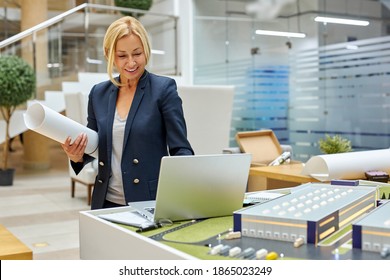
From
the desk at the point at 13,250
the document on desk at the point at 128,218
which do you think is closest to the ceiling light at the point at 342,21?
the document on desk at the point at 128,218

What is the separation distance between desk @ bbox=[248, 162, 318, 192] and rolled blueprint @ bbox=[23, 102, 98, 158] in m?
1.62

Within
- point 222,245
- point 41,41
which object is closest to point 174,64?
point 41,41

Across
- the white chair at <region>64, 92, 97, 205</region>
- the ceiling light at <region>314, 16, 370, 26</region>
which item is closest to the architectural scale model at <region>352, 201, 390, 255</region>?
the white chair at <region>64, 92, 97, 205</region>

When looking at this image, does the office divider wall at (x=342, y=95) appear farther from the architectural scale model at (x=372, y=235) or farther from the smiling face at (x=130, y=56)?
the architectural scale model at (x=372, y=235)

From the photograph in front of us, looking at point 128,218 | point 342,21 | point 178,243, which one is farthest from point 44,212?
point 178,243

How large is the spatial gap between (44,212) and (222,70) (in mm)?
3958

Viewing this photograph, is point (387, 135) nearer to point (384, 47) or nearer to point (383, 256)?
point (384, 47)

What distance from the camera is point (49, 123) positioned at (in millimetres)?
1510

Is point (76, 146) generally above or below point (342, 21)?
below

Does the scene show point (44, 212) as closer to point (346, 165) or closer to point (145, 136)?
point (346, 165)

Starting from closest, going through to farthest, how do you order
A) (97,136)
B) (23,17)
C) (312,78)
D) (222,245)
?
(222,245) → (97,136) → (312,78) → (23,17)

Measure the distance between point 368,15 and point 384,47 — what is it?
0.45 m

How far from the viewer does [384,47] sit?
18.0 ft
